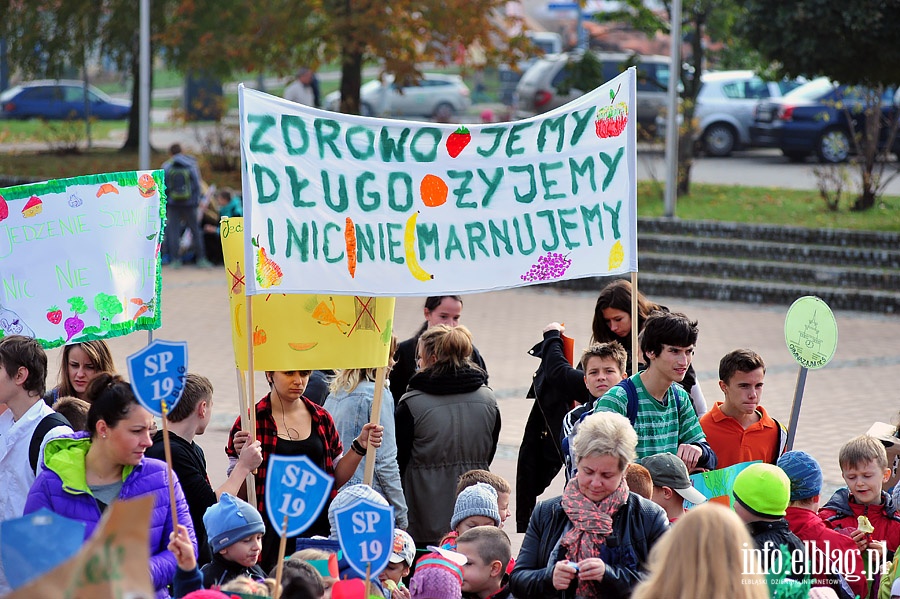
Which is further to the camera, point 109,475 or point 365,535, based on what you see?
point 109,475

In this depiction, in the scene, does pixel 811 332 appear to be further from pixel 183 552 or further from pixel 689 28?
pixel 689 28

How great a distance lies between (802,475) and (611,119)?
2112mm

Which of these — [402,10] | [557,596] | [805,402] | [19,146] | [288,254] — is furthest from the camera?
[19,146]

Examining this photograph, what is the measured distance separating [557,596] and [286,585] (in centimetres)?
96

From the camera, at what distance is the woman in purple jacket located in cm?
402

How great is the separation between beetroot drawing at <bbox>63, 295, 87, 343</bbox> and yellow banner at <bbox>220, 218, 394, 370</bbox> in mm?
946

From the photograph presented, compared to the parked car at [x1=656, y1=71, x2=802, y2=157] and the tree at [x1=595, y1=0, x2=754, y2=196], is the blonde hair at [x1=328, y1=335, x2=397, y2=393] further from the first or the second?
the parked car at [x1=656, y1=71, x2=802, y2=157]

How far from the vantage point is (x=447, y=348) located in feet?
19.0

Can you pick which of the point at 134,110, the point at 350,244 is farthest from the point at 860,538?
the point at 134,110

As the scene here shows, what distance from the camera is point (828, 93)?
24.4 metres

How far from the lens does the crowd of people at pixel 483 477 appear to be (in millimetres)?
3936

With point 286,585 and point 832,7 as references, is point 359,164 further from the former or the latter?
point 832,7

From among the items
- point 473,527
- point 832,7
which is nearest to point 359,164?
point 473,527

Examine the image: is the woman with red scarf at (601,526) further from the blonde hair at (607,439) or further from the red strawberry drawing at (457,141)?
the red strawberry drawing at (457,141)
